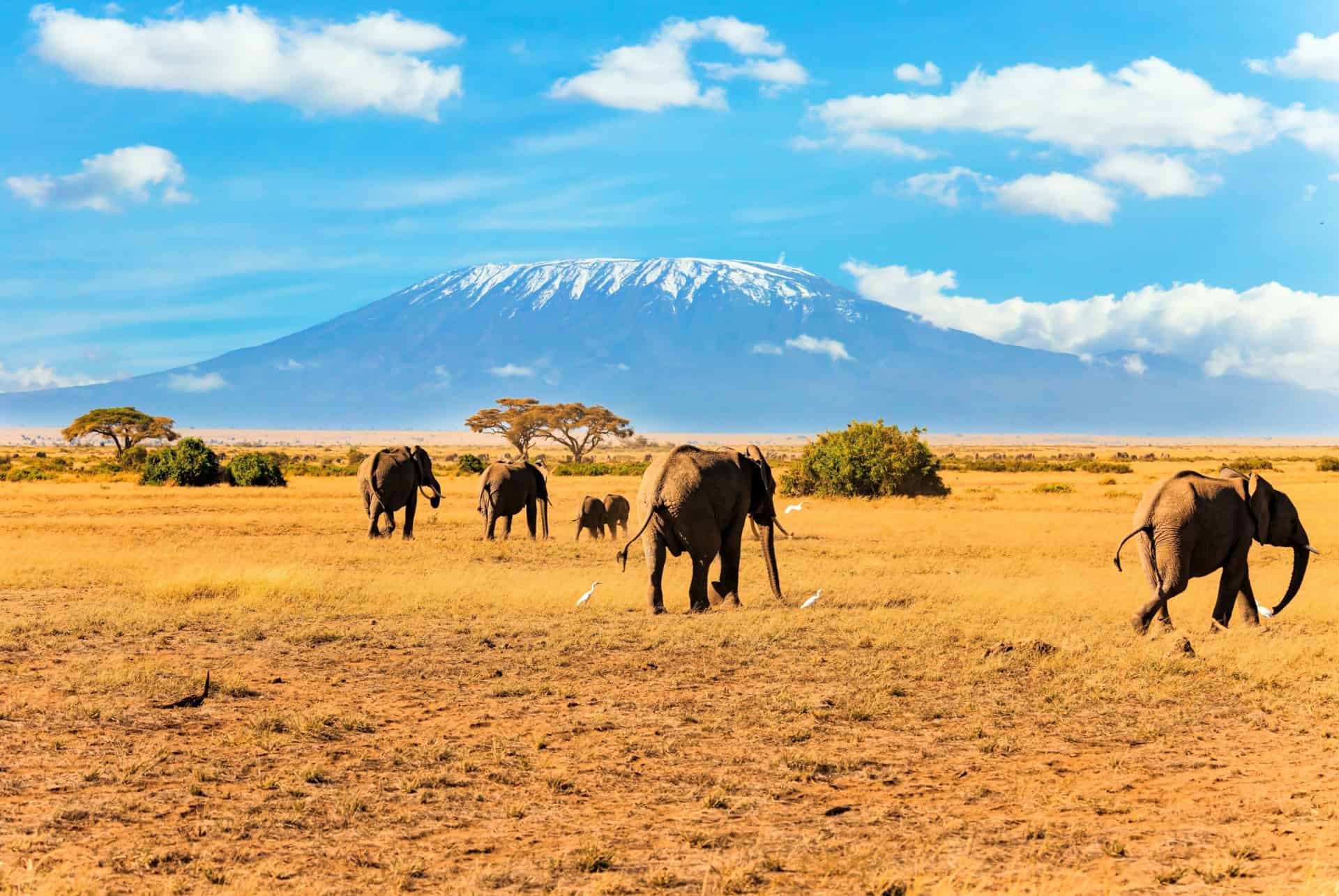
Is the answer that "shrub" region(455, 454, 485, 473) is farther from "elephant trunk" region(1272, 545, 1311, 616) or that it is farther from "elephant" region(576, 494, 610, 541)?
"elephant trunk" region(1272, 545, 1311, 616)

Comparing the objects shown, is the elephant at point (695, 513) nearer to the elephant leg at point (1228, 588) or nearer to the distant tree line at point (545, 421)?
the elephant leg at point (1228, 588)

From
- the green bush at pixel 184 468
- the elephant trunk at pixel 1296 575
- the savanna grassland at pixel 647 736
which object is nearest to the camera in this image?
the savanna grassland at pixel 647 736

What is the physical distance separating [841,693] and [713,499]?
5.12 m

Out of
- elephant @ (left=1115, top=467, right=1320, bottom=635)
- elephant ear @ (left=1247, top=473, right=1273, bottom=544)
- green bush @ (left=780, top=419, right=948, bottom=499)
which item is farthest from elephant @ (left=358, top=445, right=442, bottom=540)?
green bush @ (left=780, top=419, right=948, bottom=499)

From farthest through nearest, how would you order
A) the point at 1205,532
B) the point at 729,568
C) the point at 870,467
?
the point at 870,467 → the point at 729,568 → the point at 1205,532

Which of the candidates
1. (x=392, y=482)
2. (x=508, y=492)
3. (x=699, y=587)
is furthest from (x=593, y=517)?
(x=699, y=587)

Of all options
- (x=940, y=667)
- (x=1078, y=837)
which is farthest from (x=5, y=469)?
(x=1078, y=837)

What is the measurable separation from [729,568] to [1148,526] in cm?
545

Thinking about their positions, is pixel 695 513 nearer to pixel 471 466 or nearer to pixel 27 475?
pixel 27 475

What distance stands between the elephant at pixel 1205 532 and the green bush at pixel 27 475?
50.4 meters

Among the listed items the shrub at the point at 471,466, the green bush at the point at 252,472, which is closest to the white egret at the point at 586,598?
the green bush at the point at 252,472

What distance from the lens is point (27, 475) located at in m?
54.8

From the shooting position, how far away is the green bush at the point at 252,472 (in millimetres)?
47844

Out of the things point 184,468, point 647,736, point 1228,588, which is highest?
point 184,468
